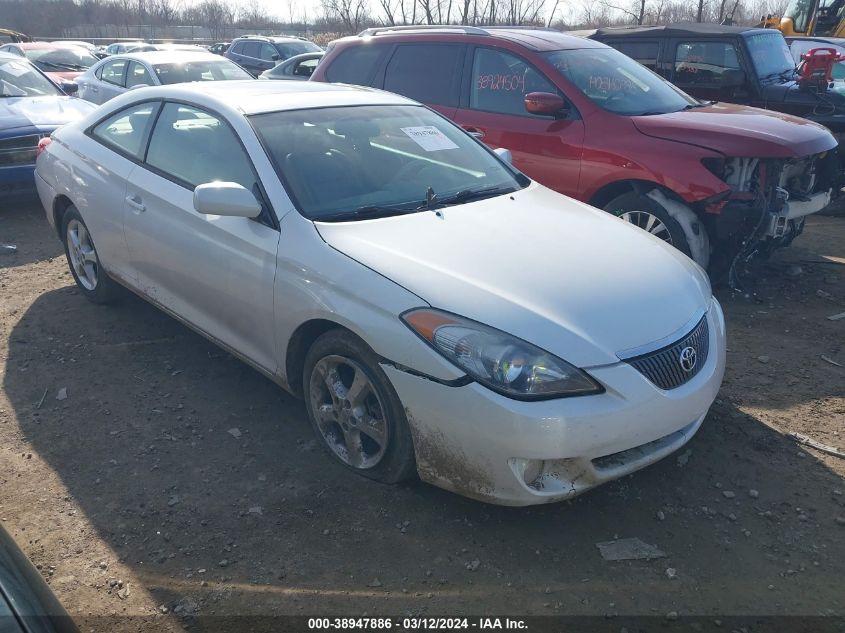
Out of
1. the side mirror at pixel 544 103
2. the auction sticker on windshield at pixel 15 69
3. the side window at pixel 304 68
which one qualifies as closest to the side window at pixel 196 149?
the side mirror at pixel 544 103

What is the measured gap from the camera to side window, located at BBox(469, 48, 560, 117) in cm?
603

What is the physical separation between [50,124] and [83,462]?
17.8 ft

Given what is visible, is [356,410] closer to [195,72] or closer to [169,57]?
[195,72]

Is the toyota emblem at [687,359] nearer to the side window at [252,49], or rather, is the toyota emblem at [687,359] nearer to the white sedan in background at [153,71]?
the white sedan in background at [153,71]

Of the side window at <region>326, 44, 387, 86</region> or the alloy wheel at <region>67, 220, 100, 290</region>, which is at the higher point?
the side window at <region>326, 44, 387, 86</region>

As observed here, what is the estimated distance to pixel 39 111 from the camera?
7906 mm

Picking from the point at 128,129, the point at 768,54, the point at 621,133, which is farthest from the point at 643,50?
the point at 128,129

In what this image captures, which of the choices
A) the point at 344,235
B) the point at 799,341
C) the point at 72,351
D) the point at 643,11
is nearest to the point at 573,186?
the point at 799,341

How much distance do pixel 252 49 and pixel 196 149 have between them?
52.7ft

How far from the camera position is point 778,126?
555 cm

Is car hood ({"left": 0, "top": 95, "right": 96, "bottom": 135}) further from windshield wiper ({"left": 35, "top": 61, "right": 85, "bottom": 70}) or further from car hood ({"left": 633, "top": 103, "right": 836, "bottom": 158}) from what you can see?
windshield wiper ({"left": 35, "top": 61, "right": 85, "bottom": 70})

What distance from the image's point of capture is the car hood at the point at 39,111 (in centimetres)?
749

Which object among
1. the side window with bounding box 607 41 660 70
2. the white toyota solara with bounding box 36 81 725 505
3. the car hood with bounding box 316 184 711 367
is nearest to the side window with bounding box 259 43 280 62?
the side window with bounding box 607 41 660 70

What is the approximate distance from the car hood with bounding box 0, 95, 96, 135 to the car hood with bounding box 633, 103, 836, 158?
5896 millimetres
